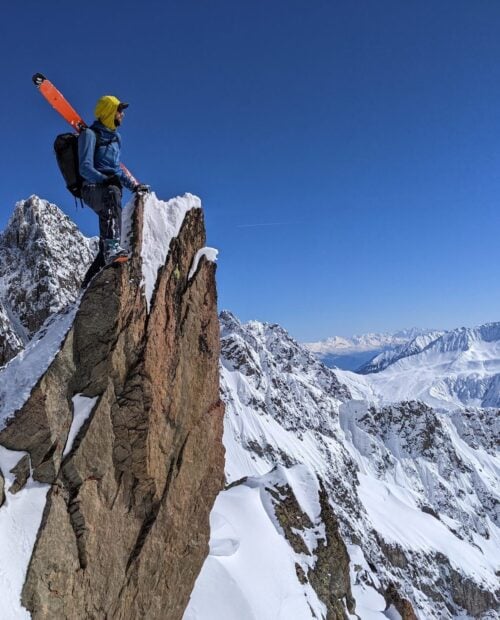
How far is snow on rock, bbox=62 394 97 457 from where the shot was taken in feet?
31.1

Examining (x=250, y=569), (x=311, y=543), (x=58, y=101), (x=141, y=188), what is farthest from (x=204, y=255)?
(x=311, y=543)

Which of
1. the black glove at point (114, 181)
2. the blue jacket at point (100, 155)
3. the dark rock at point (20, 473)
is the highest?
the blue jacket at point (100, 155)

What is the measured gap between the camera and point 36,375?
9.27 m

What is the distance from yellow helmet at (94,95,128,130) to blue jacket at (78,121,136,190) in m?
0.14

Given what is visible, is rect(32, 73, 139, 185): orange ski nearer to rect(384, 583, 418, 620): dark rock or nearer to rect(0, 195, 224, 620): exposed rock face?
rect(0, 195, 224, 620): exposed rock face

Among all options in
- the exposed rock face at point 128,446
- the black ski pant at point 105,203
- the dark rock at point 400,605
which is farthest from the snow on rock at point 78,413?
the dark rock at point 400,605

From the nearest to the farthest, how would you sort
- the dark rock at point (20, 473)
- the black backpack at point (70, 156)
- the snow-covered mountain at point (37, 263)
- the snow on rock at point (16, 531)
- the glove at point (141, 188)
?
the snow on rock at point (16, 531)
the dark rock at point (20, 473)
the black backpack at point (70, 156)
the glove at point (141, 188)
the snow-covered mountain at point (37, 263)

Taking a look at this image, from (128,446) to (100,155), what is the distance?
6301 millimetres

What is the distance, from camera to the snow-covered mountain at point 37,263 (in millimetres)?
43781

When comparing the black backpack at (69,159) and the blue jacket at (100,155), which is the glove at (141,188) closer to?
the blue jacket at (100,155)

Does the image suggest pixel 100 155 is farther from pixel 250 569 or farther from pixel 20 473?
pixel 250 569

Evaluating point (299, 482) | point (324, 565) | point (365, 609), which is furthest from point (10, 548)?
point (365, 609)

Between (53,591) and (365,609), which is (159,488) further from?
(365,609)

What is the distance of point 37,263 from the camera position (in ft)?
154
